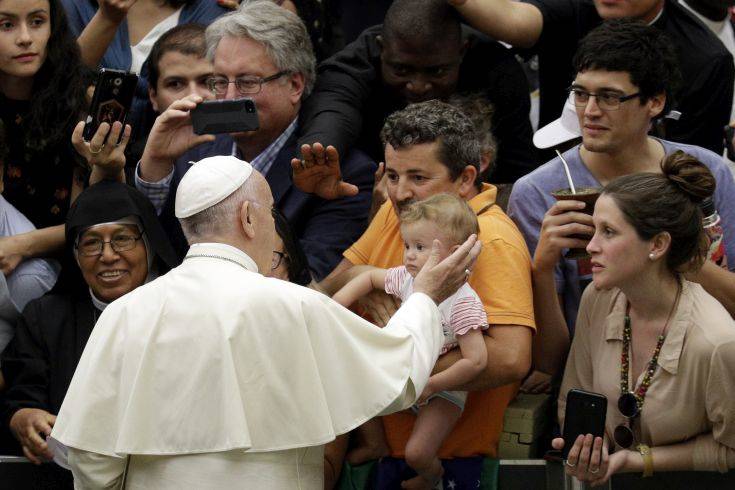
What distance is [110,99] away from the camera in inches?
237

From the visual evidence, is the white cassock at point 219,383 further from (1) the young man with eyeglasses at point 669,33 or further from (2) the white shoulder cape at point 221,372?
(1) the young man with eyeglasses at point 669,33

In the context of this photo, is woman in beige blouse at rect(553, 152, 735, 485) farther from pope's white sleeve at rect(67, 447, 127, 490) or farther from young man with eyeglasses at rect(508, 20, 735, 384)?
pope's white sleeve at rect(67, 447, 127, 490)

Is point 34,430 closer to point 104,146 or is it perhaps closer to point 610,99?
point 104,146

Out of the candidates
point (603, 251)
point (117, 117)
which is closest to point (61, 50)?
point (117, 117)

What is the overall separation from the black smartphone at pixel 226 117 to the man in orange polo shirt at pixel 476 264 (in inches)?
24.4

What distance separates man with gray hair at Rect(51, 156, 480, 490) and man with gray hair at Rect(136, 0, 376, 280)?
122 centimetres

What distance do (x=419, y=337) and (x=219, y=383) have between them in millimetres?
732

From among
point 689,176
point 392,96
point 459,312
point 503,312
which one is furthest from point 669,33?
point 459,312

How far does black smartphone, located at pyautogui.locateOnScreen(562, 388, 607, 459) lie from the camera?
16.3 feet

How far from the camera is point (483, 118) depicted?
20.1 ft

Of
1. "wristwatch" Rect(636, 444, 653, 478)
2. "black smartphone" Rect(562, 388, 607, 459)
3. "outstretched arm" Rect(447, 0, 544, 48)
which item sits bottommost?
"wristwatch" Rect(636, 444, 653, 478)

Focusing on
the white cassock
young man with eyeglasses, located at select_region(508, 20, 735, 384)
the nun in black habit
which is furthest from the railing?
the white cassock

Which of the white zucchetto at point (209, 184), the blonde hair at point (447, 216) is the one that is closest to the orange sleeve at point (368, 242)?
the blonde hair at point (447, 216)

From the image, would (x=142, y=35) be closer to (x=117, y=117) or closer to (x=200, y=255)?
(x=117, y=117)
